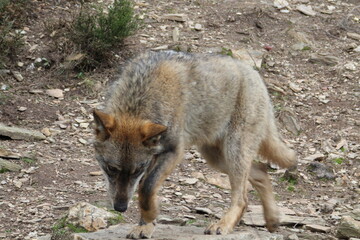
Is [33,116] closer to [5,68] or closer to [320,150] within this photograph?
[5,68]

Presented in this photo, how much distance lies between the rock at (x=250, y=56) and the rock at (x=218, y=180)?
318 cm

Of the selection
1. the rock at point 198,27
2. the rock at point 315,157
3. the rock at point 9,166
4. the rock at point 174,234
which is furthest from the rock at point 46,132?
the rock at point 198,27

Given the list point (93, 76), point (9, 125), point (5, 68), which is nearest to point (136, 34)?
point (93, 76)

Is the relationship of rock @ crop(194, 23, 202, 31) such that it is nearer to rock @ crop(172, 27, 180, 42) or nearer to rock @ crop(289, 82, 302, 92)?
rock @ crop(172, 27, 180, 42)

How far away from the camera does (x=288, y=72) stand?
1320 centimetres

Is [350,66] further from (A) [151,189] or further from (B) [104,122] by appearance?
(B) [104,122]

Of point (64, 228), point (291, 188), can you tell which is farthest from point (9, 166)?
point (291, 188)

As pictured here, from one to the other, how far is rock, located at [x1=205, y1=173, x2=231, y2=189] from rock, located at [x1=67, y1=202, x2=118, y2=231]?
2424 mm

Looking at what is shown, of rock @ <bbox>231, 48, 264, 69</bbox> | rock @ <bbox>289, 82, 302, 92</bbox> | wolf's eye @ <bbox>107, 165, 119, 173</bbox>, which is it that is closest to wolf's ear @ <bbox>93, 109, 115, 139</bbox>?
wolf's eye @ <bbox>107, 165, 119, 173</bbox>

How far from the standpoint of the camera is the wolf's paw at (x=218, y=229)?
7.40 meters

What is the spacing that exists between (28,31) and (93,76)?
6.00 ft

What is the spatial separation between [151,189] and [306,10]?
9221mm

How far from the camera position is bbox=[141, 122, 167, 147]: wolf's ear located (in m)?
6.49

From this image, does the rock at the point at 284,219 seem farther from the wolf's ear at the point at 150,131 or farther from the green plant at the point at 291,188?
the wolf's ear at the point at 150,131
